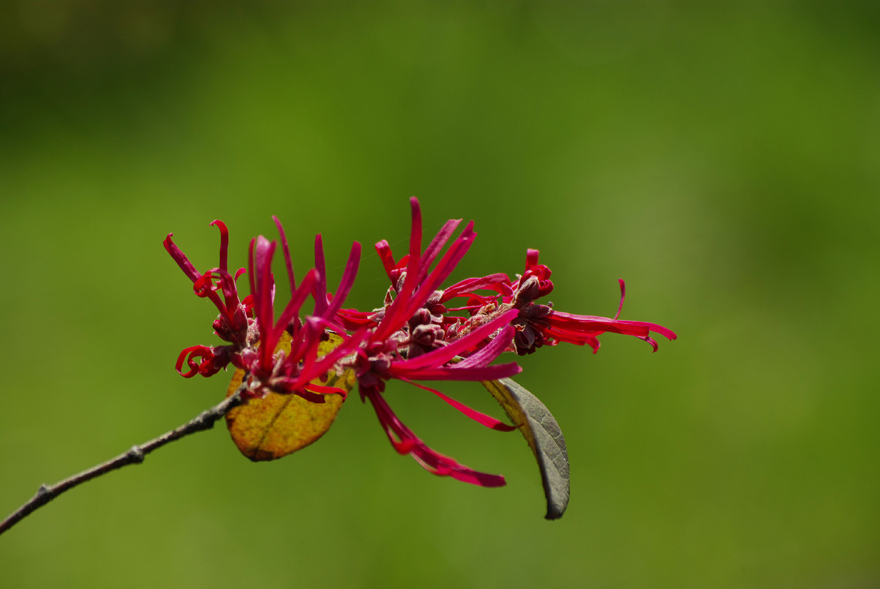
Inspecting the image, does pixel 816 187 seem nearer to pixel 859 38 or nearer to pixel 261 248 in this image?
pixel 859 38

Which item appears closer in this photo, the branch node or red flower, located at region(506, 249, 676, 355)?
the branch node

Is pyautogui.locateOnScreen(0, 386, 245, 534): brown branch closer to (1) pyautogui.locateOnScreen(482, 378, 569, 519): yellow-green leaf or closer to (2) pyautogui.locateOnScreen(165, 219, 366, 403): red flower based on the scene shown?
(2) pyautogui.locateOnScreen(165, 219, 366, 403): red flower

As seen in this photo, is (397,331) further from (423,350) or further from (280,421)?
(280,421)

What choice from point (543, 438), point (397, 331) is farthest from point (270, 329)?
point (543, 438)

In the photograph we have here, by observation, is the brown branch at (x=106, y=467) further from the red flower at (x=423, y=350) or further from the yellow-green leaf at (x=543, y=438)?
the yellow-green leaf at (x=543, y=438)

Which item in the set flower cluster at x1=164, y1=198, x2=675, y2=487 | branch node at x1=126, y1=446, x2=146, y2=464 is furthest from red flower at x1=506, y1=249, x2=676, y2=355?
branch node at x1=126, y1=446, x2=146, y2=464

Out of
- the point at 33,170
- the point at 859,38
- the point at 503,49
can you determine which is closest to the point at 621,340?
the point at 503,49
